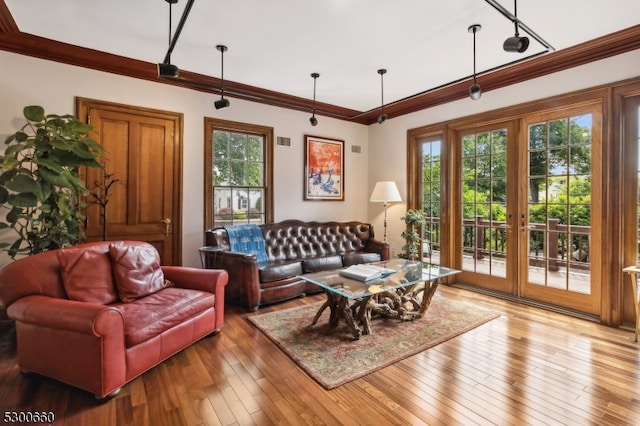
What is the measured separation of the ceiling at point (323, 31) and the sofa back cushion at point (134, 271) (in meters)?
2.03

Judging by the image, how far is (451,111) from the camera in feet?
15.2

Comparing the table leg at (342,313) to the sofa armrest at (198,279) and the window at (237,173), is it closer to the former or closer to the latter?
the sofa armrest at (198,279)

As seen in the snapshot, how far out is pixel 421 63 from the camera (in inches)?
145

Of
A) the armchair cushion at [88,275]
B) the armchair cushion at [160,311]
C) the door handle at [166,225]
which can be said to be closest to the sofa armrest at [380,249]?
the armchair cushion at [160,311]

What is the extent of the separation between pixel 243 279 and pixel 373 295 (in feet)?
4.89

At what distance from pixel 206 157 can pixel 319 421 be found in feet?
11.6

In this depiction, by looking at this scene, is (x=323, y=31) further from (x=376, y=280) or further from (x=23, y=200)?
(x=23, y=200)

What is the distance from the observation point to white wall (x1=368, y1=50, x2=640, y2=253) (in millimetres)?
3211

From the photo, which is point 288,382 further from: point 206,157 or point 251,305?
point 206,157

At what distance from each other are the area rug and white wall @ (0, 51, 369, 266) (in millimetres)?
1845

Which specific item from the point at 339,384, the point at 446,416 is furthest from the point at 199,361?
the point at 446,416

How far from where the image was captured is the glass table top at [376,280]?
8.84 ft

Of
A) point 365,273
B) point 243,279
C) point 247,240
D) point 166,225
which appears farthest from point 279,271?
point 166,225

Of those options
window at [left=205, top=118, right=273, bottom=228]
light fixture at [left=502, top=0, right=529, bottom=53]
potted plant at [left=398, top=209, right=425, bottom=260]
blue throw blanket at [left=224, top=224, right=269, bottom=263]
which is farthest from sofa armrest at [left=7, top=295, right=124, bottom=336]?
potted plant at [left=398, top=209, right=425, bottom=260]
